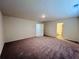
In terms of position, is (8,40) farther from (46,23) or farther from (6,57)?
(46,23)

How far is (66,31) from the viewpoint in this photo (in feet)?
20.0

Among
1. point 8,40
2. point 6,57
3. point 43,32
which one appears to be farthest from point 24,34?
point 6,57

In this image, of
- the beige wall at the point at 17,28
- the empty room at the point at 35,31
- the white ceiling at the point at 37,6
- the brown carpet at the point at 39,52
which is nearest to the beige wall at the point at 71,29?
the empty room at the point at 35,31

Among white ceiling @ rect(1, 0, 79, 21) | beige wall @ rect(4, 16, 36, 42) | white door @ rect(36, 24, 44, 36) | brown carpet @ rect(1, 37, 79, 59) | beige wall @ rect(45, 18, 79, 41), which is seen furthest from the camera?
white door @ rect(36, 24, 44, 36)

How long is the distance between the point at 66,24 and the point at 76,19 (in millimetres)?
1037

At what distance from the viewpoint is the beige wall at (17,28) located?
4.82 metres

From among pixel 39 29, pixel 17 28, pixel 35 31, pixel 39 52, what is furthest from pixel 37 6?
pixel 39 29

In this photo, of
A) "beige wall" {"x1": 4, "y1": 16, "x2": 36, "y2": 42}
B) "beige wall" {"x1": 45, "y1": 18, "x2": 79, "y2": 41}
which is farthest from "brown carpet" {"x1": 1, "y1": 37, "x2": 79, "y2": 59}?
"beige wall" {"x1": 45, "y1": 18, "x2": 79, "y2": 41}

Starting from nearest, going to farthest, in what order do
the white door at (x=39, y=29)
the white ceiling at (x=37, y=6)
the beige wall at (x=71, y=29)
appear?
the white ceiling at (x=37, y=6) → the beige wall at (x=71, y=29) → the white door at (x=39, y=29)

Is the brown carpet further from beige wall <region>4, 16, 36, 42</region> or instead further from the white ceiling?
the white ceiling

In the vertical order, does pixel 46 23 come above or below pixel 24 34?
above

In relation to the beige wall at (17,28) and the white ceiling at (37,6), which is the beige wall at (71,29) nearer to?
the white ceiling at (37,6)

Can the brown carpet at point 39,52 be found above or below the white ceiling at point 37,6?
below

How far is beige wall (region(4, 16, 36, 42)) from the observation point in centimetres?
482
